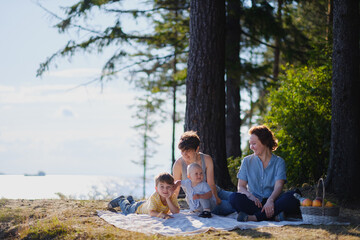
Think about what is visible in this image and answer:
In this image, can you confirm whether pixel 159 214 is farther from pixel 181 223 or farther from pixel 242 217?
pixel 242 217

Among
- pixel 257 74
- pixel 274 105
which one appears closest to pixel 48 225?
pixel 274 105

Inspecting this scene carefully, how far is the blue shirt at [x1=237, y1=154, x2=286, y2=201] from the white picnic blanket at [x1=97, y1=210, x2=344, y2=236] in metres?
0.50

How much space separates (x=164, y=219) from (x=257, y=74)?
8834mm

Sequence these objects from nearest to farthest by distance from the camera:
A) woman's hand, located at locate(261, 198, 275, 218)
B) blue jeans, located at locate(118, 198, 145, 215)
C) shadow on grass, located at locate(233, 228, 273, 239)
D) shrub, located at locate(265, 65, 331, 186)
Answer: shadow on grass, located at locate(233, 228, 273, 239)
woman's hand, located at locate(261, 198, 275, 218)
blue jeans, located at locate(118, 198, 145, 215)
shrub, located at locate(265, 65, 331, 186)

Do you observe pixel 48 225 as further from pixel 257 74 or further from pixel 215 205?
pixel 257 74

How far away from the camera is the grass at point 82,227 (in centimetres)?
486

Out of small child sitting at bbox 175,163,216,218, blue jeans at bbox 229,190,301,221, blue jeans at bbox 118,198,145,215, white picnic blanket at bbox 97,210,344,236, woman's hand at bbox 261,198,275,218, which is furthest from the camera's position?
blue jeans at bbox 118,198,145,215

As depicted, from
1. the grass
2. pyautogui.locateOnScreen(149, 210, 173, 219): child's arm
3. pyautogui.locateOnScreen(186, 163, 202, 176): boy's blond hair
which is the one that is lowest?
the grass

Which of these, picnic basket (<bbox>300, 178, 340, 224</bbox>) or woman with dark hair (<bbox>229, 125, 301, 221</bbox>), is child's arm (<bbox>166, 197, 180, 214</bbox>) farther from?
picnic basket (<bbox>300, 178, 340, 224</bbox>)

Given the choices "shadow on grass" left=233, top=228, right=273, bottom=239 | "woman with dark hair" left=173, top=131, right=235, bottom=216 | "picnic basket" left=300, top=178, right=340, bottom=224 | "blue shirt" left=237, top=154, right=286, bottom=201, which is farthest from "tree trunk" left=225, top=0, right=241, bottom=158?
"shadow on grass" left=233, top=228, right=273, bottom=239

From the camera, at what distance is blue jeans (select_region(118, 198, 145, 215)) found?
6.52 metres

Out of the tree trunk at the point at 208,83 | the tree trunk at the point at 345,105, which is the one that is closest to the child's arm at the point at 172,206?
the tree trunk at the point at 208,83

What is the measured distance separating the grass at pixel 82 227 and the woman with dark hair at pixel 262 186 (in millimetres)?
486

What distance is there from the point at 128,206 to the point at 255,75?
8178mm
